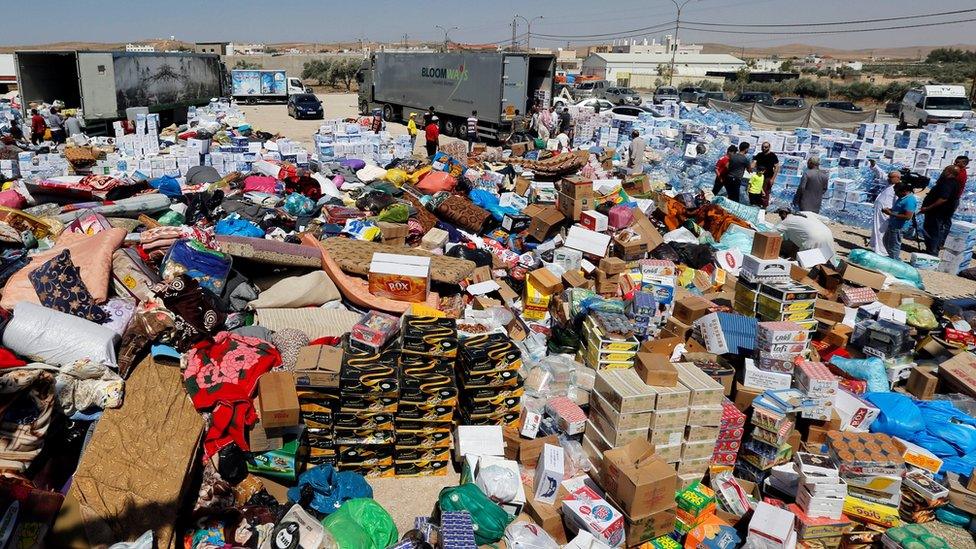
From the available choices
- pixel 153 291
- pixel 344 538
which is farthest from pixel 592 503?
pixel 153 291

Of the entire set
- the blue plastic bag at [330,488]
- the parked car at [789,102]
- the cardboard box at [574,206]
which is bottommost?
the blue plastic bag at [330,488]

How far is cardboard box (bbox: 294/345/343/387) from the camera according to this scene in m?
4.38

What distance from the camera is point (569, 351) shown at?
20.2 ft

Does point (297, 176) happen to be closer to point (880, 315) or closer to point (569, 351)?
point (569, 351)

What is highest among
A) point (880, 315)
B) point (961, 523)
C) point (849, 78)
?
point (849, 78)

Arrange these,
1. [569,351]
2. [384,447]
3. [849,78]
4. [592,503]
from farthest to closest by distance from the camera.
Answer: [849,78] < [569,351] < [384,447] < [592,503]

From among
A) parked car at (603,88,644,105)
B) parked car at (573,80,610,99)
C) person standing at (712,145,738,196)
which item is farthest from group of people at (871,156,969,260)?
parked car at (573,80,610,99)

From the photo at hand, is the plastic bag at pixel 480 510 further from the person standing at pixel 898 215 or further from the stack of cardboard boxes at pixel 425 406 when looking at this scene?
the person standing at pixel 898 215

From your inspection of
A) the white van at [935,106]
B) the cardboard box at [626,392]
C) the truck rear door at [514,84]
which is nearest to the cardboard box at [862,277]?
the cardboard box at [626,392]

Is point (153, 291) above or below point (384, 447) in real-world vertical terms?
above

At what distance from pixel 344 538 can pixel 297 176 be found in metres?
7.33

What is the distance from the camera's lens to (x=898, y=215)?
8859 millimetres

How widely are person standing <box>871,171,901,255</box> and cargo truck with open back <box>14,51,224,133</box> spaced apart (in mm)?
18274

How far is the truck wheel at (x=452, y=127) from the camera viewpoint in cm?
1986
